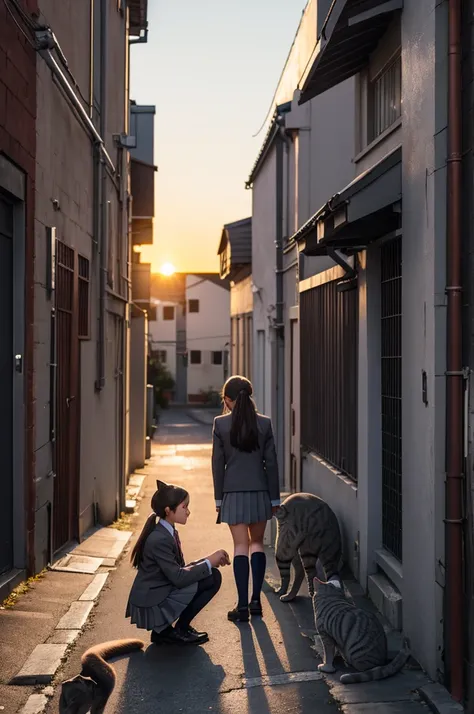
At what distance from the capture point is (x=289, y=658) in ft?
20.9

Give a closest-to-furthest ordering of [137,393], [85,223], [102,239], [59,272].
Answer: [59,272] < [85,223] < [102,239] < [137,393]

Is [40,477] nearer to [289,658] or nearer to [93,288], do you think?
[289,658]

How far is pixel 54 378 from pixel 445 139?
4858mm

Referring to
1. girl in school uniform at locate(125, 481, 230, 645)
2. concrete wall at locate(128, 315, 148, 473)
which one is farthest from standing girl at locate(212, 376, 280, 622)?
concrete wall at locate(128, 315, 148, 473)

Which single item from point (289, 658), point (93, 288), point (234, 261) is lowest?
point (289, 658)

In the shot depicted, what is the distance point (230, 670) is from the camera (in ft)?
20.0

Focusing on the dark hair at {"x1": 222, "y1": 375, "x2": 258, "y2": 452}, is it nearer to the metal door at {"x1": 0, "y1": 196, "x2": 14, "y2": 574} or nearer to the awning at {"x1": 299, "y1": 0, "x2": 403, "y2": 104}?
the metal door at {"x1": 0, "y1": 196, "x2": 14, "y2": 574}

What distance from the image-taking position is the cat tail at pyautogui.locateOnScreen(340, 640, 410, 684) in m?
5.70

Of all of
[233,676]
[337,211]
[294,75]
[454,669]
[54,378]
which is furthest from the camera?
[294,75]

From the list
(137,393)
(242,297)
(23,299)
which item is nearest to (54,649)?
(23,299)

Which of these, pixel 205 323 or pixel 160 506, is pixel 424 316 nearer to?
pixel 160 506

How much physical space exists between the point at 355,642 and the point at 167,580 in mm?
1370

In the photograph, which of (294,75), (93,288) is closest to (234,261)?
(294,75)

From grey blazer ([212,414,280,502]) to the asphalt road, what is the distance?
97cm
